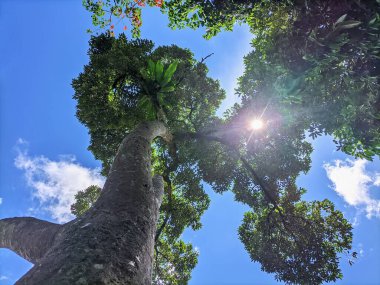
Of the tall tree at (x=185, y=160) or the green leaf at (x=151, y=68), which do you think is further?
the green leaf at (x=151, y=68)

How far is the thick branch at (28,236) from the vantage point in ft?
12.0

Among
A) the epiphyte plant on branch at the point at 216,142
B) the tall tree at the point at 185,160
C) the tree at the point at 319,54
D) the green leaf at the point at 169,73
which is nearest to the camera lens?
the epiphyte plant on branch at the point at 216,142

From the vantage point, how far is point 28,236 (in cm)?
407

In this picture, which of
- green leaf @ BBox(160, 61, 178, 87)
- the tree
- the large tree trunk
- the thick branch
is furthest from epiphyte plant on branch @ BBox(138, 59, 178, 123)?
the thick branch

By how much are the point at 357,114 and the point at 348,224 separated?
17.6ft

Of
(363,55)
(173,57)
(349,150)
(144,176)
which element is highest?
(173,57)

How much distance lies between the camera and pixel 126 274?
2.40 m

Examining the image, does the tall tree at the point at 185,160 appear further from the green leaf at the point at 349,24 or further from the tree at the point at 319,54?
the green leaf at the point at 349,24

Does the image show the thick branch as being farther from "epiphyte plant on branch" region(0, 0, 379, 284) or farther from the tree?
the tree

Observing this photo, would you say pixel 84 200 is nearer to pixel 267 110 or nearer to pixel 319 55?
pixel 267 110

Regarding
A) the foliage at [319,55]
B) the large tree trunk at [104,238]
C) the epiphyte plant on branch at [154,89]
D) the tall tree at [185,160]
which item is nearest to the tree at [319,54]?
the foliage at [319,55]

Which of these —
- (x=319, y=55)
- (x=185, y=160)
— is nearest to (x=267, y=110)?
(x=319, y=55)

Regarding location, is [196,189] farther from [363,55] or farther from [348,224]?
[363,55]

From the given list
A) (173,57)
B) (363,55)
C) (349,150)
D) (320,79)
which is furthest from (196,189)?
(363,55)
